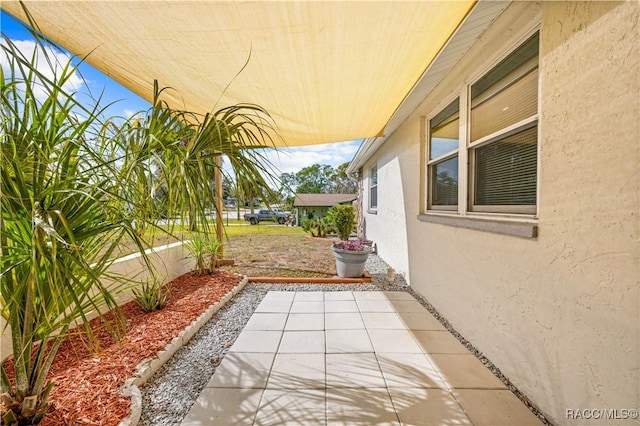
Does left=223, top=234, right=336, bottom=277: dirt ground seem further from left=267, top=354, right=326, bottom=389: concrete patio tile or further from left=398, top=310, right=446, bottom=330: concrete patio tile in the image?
left=267, top=354, right=326, bottom=389: concrete patio tile

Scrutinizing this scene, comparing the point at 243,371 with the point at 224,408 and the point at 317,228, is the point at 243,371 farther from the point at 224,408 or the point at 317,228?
the point at 317,228

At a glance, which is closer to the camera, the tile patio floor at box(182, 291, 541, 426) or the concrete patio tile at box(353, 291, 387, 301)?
the tile patio floor at box(182, 291, 541, 426)

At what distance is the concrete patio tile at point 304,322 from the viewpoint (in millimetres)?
3256

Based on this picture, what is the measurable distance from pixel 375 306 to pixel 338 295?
70 cm

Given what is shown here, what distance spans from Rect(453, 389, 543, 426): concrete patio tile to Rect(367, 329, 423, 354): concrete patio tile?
0.65 m

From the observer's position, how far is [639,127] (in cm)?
136

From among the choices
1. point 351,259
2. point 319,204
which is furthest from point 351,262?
point 319,204

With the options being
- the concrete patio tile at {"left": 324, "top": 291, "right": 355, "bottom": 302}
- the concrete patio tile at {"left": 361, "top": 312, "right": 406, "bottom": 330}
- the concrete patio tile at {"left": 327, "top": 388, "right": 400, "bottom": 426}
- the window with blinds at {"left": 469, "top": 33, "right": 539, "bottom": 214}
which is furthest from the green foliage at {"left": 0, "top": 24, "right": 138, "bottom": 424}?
the concrete patio tile at {"left": 324, "top": 291, "right": 355, "bottom": 302}

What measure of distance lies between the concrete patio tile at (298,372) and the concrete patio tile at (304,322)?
59 cm

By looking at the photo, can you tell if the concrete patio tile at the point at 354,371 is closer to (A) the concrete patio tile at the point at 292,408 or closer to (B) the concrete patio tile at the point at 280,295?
(A) the concrete patio tile at the point at 292,408

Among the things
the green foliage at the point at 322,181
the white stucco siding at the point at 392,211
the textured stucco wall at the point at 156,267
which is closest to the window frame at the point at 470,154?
the white stucco siding at the point at 392,211

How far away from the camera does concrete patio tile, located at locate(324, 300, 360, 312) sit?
3.79 m

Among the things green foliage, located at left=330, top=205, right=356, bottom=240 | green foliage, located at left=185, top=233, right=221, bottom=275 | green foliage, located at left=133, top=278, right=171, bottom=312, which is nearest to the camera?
green foliage, located at left=133, top=278, right=171, bottom=312

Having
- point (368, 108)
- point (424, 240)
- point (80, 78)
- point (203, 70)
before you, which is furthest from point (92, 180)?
point (424, 240)
